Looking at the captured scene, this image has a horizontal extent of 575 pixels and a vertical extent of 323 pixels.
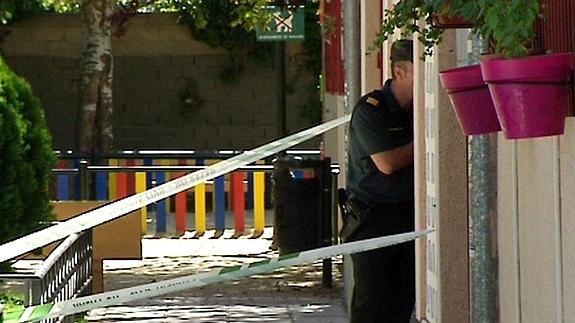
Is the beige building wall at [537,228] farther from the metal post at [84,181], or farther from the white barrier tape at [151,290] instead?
the metal post at [84,181]

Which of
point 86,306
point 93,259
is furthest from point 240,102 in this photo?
point 86,306

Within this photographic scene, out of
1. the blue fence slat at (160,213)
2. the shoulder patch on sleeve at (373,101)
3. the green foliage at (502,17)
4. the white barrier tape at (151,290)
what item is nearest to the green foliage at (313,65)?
the blue fence slat at (160,213)

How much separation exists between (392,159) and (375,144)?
0.17 m

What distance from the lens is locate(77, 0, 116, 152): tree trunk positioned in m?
22.6

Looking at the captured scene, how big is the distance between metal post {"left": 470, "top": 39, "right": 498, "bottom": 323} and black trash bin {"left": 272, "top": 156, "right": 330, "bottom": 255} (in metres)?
7.79

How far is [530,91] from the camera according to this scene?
432cm

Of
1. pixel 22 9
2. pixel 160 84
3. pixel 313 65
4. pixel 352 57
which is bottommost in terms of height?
pixel 352 57

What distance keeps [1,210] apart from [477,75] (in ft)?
20.8

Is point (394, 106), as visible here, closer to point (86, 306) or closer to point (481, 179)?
point (86, 306)

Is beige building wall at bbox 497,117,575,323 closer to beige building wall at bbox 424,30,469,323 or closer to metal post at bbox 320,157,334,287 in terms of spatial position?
beige building wall at bbox 424,30,469,323

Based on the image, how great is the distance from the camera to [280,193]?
13234 millimetres

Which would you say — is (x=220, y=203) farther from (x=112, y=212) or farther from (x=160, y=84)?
(x=112, y=212)

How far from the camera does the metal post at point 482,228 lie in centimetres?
488

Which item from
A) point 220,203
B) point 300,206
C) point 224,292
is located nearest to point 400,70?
point 300,206
